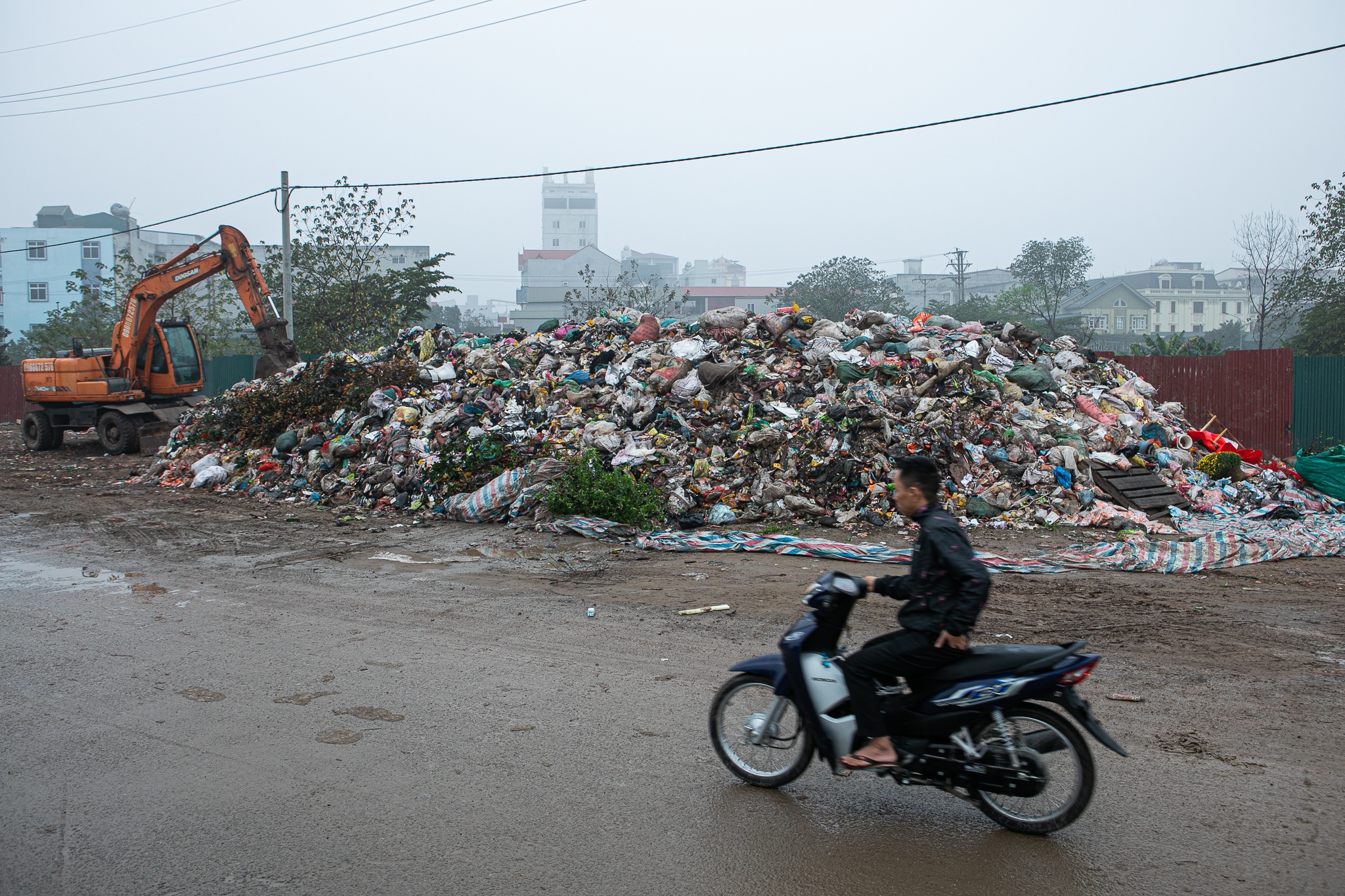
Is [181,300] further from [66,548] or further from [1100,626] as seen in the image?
[1100,626]

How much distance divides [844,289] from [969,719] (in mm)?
49823

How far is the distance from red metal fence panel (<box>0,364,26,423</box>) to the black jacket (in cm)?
3633

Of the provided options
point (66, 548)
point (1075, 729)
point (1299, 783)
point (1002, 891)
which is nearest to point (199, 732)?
point (1002, 891)

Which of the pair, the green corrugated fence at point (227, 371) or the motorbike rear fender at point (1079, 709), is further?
the green corrugated fence at point (227, 371)

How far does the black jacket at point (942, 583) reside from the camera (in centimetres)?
330

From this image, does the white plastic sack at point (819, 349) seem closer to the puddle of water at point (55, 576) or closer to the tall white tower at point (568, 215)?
the puddle of water at point (55, 576)

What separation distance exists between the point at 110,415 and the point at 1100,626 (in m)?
19.9

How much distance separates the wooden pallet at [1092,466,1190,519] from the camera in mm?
10570

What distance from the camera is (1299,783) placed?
3.71 metres

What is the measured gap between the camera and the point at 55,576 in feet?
26.8

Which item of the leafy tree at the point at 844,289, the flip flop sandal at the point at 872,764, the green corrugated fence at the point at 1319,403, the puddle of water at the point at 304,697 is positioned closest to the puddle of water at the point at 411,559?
→ the puddle of water at the point at 304,697

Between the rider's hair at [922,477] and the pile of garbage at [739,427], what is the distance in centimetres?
548

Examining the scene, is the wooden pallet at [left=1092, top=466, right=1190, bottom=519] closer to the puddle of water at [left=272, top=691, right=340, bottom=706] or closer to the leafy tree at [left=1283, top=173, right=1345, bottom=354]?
the puddle of water at [left=272, top=691, right=340, bottom=706]

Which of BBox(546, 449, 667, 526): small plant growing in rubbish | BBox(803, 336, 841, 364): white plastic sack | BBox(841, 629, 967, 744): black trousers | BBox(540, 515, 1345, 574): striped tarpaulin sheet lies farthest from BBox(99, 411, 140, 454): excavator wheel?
BBox(841, 629, 967, 744): black trousers
